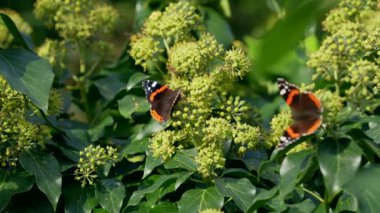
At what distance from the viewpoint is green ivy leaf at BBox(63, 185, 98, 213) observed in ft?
10.7

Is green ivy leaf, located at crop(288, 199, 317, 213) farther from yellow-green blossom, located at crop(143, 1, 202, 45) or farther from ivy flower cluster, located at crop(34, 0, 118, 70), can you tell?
ivy flower cluster, located at crop(34, 0, 118, 70)

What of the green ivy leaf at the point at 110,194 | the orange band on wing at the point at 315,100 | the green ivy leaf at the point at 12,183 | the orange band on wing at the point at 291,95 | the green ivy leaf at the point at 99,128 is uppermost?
the orange band on wing at the point at 315,100

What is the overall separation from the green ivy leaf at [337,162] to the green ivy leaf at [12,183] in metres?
1.50

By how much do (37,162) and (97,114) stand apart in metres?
0.94

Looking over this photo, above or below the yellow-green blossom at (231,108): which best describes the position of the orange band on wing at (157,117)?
above

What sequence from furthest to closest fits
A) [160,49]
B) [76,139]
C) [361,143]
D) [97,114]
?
1. [97,114]
2. [76,139]
3. [160,49]
4. [361,143]

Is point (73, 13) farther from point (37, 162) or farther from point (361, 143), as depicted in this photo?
point (361, 143)

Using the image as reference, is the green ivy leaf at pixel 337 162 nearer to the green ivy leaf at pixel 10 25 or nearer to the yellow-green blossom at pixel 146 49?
the yellow-green blossom at pixel 146 49

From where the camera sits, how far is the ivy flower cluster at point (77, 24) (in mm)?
4172

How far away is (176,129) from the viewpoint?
3.14m

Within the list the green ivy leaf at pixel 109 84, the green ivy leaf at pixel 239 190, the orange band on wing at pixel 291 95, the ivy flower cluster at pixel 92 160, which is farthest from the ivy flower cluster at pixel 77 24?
the orange band on wing at pixel 291 95

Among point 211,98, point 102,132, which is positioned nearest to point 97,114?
point 102,132

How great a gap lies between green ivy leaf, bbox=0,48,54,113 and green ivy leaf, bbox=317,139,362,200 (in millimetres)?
1326

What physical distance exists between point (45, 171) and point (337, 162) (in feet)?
4.85
